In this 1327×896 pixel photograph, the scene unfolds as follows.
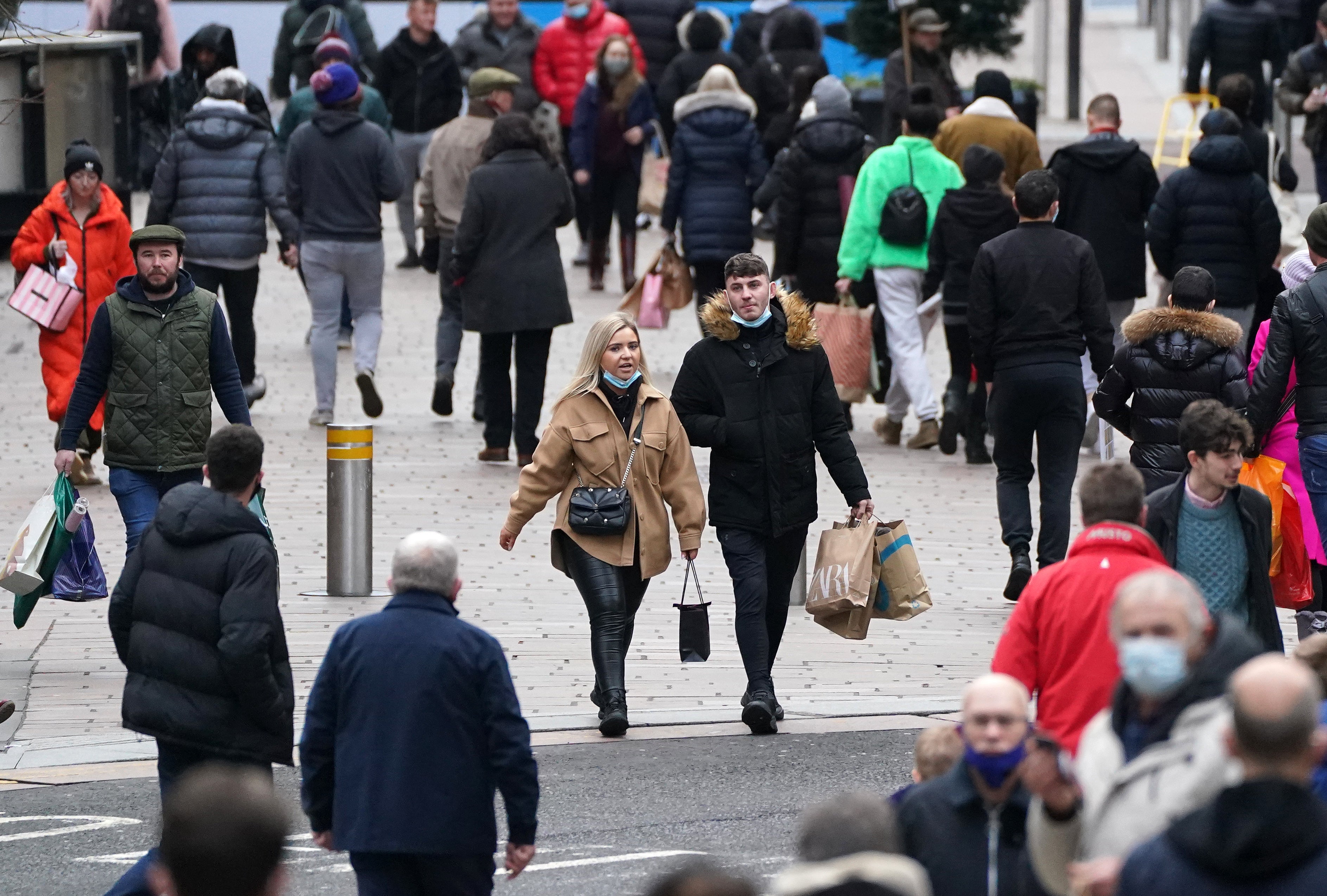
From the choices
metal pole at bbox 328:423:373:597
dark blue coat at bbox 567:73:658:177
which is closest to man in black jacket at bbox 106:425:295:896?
metal pole at bbox 328:423:373:597

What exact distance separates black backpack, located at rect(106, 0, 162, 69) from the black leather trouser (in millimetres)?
12761

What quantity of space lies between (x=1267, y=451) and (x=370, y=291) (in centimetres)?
648

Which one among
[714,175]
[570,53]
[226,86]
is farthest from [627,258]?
[226,86]

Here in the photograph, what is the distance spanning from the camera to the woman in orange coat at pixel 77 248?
39.5ft

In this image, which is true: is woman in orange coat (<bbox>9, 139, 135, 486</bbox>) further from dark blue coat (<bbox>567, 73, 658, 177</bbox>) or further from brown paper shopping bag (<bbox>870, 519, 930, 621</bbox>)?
dark blue coat (<bbox>567, 73, 658, 177</bbox>)

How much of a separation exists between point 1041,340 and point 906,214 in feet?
10.9

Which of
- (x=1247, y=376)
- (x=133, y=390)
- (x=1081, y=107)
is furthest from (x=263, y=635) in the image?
(x=1081, y=107)

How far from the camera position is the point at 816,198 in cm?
1400

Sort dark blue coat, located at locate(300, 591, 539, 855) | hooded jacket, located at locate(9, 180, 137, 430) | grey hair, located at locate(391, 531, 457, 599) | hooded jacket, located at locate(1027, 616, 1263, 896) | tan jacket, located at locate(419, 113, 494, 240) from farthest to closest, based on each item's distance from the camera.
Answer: tan jacket, located at locate(419, 113, 494, 240), hooded jacket, located at locate(9, 180, 137, 430), grey hair, located at locate(391, 531, 457, 599), dark blue coat, located at locate(300, 591, 539, 855), hooded jacket, located at locate(1027, 616, 1263, 896)

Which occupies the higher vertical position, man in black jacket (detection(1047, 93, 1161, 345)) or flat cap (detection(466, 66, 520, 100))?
flat cap (detection(466, 66, 520, 100))

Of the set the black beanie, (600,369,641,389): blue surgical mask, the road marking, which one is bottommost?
the road marking

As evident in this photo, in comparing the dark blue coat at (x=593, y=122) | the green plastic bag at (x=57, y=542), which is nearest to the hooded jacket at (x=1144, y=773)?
the green plastic bag at (x=57, y=542)

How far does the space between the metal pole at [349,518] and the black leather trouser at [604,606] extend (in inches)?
84.8

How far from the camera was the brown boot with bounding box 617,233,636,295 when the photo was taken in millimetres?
18875
